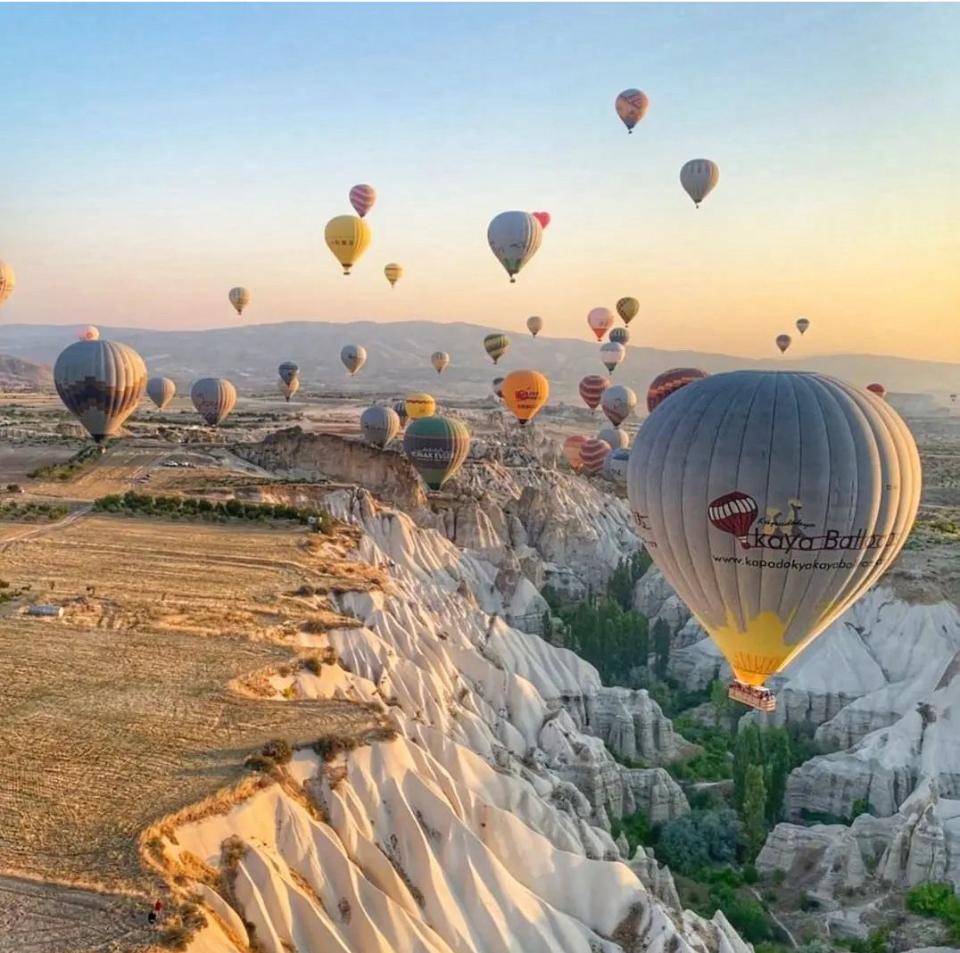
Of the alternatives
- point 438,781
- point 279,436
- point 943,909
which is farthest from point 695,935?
point 279,436

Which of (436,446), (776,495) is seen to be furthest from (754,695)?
(436,446)

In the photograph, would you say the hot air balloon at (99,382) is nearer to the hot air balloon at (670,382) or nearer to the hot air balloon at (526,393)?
the hot air balloon at (670,382)

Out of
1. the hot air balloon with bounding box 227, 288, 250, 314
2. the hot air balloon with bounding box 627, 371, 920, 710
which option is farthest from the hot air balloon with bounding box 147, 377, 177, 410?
the hot air balloon with bounding box 627, 371, 920, 710

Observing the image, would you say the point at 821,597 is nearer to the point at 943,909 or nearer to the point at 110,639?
the point at 943,909

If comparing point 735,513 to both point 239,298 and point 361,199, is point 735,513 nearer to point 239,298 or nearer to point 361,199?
point 361,199

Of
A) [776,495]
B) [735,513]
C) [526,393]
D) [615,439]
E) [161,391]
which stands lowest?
[615,439]

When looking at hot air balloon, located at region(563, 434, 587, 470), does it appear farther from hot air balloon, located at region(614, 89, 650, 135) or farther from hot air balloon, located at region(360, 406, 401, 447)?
hot air balloon, located at region(614, 89, 650, 135)
